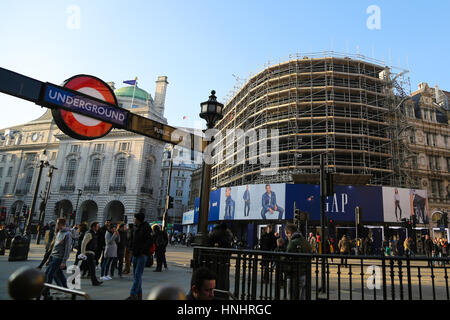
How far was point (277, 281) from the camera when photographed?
18.2 feet

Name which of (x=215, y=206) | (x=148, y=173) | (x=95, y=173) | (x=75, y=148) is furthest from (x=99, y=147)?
(x=215, y=206)

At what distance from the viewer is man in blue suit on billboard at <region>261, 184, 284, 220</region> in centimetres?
2959

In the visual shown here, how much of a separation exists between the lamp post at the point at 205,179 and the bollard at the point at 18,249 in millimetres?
10180

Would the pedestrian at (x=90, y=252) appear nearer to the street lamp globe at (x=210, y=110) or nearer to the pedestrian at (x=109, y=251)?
the pedestrian at (x=109, y=251)

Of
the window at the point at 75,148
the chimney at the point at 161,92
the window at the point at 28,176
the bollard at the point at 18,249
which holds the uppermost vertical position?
the chimney at the point at 161,92

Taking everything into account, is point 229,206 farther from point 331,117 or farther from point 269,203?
point 331,117

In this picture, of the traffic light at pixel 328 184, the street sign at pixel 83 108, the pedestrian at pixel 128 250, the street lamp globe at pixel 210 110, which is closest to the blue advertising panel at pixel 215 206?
the pedestrian at pixel 128 250

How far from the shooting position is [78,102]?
4.25 m

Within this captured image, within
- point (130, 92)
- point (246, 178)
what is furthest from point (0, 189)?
point (246, 178)

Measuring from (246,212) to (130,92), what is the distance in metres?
44.1

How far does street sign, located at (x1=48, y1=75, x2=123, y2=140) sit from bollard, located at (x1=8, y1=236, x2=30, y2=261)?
34.9 feet

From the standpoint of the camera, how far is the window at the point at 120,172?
54.2 metres

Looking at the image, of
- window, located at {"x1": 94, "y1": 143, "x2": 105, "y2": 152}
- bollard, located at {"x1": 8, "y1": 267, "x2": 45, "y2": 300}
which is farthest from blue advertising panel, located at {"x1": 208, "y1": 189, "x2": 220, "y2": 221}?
bollard, located at {"x1": 8, "y1": 267, "x2": 45, "y2": 300}
